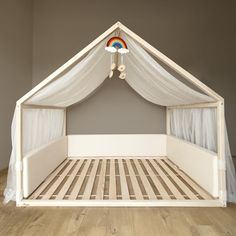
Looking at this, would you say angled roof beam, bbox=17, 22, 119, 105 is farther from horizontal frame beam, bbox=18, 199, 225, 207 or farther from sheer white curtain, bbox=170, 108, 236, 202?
sheer white curtain, bbox=170, 108, 236, 202

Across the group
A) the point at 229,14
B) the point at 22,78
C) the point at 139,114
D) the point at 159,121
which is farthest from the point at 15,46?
the point at 229,14

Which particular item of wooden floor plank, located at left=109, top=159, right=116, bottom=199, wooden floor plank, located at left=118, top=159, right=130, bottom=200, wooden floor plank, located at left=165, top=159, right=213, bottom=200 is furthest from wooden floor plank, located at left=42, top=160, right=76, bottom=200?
wooden floor plank, located at left=165, top=159, right=213, bottom=200

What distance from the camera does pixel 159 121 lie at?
478 cm

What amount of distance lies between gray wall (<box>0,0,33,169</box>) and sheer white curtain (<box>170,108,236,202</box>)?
8.66 feet

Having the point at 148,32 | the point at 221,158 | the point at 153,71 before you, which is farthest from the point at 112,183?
the point at 148,32

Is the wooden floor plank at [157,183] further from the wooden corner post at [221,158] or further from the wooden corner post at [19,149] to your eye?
the wooden corner post at [19,149]

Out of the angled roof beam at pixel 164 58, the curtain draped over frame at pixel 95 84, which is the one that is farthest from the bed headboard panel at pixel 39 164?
the angled roof beam at pixel 164 58

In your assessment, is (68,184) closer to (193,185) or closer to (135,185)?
(135,185)

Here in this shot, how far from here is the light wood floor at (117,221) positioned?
175 cm

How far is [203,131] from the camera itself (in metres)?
2.79

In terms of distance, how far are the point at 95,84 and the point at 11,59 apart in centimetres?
138

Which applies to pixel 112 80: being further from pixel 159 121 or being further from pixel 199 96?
pixel 199 96

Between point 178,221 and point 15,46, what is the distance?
139 inches

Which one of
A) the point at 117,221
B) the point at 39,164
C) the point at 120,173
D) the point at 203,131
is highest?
the point at 203,131
